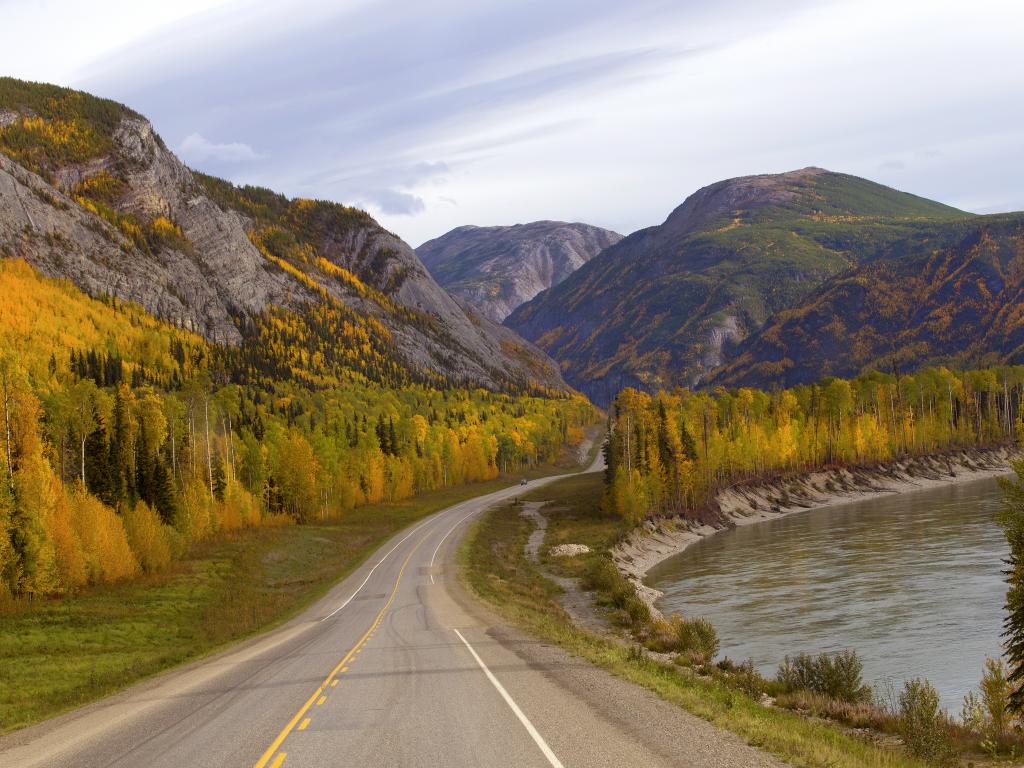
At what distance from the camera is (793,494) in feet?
353

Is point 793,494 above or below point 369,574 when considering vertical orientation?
below

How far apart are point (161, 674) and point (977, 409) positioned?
478ft

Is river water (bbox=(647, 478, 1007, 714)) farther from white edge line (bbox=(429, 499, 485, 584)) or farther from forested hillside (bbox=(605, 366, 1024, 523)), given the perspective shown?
white edge line (bbox=(429, 499, 485, 584))

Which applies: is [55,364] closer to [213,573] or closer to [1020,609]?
[213,573]

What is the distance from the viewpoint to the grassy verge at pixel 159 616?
94.5 feet

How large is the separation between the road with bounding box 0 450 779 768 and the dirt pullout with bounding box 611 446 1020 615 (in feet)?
132

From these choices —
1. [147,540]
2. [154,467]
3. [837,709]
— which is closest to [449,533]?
[154,467]

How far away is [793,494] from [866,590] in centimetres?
6127

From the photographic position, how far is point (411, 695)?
59.6 feet

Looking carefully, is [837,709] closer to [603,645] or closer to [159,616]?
[603,645]

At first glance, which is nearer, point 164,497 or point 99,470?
point 99,470

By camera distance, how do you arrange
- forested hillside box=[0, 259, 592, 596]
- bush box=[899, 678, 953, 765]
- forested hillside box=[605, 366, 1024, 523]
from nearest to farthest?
bush box=[899, 678, 953, 765], forested hillside box=[0, 259, 592, 596], forested hillside box=[605, 366, 1024, 523]

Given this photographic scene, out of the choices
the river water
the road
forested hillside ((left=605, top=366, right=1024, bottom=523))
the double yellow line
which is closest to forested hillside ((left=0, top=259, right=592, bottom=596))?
the double yellow line

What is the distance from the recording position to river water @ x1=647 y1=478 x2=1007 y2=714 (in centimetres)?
3372
